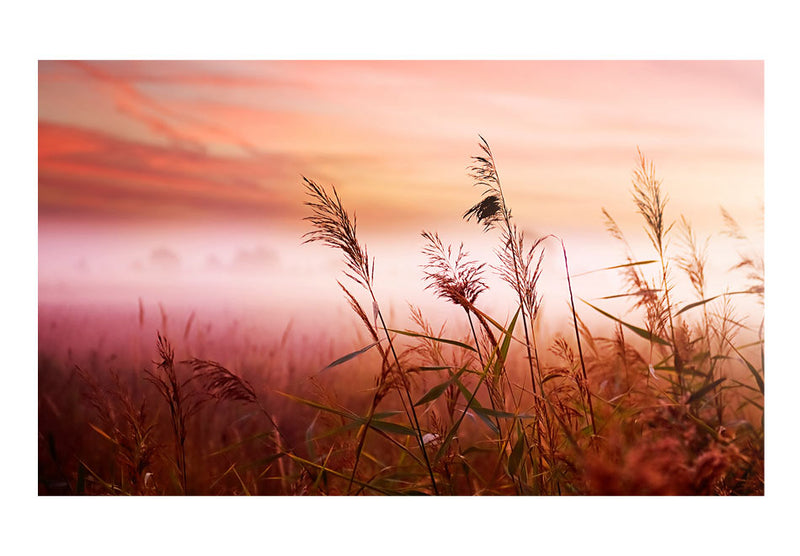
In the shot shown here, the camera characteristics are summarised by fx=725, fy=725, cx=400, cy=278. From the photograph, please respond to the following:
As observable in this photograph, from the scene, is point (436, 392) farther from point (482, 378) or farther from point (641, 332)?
point (641, 332)

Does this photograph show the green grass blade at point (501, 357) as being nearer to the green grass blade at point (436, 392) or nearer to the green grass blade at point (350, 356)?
the green grass blade at point (436, 392)

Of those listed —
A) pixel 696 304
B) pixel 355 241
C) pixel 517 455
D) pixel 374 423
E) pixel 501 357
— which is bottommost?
pixel 517 455

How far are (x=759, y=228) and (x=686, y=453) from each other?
2.74ft

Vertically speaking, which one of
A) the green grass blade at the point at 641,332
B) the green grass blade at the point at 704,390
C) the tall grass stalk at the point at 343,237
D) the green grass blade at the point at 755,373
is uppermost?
the tall grass stalk at the point at 343,237

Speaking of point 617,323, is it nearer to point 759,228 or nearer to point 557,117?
point 759,228

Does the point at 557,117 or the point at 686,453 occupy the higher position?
the point at 557,117

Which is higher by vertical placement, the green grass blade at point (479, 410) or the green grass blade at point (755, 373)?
the green grass blade at point (755, 373)

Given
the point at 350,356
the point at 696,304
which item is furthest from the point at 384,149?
the point at 696,304

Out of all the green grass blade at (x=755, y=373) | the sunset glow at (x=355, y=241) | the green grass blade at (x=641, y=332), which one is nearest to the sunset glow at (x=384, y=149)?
the sunset glow at (x=355, y=241)

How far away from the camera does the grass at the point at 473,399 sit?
8.21ft

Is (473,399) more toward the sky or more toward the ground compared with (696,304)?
more toward the ground

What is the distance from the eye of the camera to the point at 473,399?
2.51 meters

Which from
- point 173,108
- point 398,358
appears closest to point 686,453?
point 398,358
